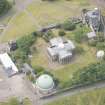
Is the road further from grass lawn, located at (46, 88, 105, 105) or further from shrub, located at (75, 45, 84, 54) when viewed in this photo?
grass lawn, located at (46, 88, 105, 105)

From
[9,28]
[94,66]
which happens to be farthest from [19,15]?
[94,66]

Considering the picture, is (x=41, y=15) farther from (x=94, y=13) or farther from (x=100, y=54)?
(x=100, y=54)

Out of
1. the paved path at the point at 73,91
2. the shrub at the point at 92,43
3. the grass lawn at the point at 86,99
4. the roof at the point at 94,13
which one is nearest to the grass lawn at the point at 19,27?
the roof at the point at 94,13

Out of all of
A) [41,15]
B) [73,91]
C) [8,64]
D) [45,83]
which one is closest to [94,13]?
[41,15]

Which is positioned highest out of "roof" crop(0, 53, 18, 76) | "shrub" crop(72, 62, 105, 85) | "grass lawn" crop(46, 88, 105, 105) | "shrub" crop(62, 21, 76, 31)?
"shrub" crop(62, 21, 76, 31)

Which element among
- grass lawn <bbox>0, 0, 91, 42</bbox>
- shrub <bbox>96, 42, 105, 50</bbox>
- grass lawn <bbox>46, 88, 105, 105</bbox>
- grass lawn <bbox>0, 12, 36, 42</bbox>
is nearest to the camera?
grass lawn <bbox>46, 88, 105, 105</bbox>

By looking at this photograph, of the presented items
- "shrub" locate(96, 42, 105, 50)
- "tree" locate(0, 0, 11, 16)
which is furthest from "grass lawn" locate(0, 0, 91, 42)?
"shrub" locate(96, 42, 105, 50)

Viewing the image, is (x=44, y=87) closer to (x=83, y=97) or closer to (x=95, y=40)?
(x=83, y=97)
